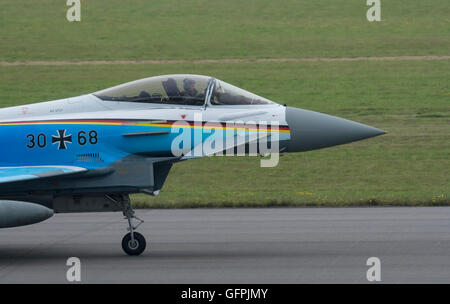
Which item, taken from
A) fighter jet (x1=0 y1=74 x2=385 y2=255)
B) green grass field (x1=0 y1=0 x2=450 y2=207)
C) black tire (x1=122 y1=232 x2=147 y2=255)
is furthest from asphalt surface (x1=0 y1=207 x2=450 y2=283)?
green grass field (x1=0 y1=0 x2=450 y2=207)

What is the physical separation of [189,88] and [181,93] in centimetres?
16

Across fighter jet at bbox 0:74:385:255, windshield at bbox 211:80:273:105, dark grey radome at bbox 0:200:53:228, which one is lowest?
dark grey radome at bbox 0:200:53:228

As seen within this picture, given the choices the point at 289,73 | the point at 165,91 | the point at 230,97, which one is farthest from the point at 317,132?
the point at 289,73

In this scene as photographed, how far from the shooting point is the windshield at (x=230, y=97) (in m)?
12.9

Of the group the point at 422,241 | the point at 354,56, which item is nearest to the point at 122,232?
the point at 422,241

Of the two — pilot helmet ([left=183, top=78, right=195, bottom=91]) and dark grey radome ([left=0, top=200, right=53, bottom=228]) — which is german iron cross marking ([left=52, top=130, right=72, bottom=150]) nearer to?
dark grey radome ([left=0, top=200, right=53, bottom=228])

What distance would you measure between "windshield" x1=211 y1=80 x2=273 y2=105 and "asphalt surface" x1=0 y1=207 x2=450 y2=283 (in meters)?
2.39

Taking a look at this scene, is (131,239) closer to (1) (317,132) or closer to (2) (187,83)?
(2) (187,83)

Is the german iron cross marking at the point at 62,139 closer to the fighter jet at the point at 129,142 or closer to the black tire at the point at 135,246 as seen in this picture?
the fighter jet at the point at 129,142

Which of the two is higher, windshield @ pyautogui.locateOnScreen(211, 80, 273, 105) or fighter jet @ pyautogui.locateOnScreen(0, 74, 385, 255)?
windshield @ pyautogui.locateOnScreen(211, 80, 273, 105)

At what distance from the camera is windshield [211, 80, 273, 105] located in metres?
12.9

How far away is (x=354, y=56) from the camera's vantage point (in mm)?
39156

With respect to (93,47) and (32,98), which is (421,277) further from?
(93,47)
